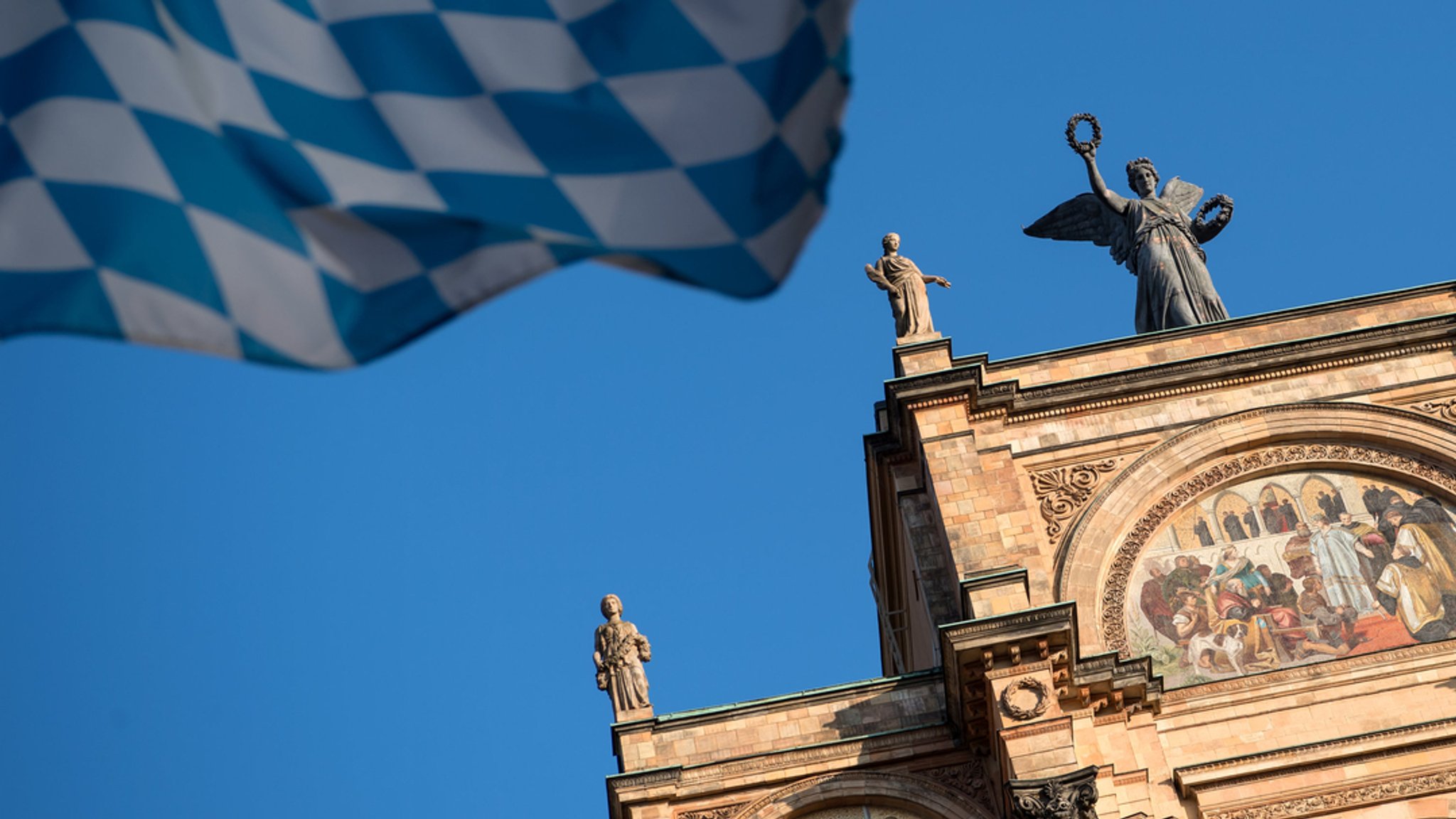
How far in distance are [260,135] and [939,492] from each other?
16.8 m

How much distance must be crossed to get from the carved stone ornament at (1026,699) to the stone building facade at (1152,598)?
0.9 inches

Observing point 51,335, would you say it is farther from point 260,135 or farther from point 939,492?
point 939,492

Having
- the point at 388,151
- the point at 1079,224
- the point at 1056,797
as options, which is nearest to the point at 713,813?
the point at 1056,797

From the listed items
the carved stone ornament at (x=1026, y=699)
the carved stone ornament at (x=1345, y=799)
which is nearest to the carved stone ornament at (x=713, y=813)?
the carved stone ornament at (x=1026, y=699)

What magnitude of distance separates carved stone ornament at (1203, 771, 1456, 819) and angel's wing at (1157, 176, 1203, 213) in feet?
32.8

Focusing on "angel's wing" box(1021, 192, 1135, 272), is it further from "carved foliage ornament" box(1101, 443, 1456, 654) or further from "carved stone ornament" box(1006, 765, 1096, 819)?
"carved stone ornament" box(1006, 765, 1096, 819)

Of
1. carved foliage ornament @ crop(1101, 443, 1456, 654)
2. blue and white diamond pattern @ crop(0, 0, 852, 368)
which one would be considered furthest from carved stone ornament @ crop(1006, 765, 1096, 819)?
blue and white diamond pattern @ crop(0, 0, 852, 368)

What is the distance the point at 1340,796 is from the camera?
19.8 meters

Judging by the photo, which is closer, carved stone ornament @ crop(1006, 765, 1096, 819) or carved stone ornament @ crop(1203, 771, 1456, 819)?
carved stone ornament @ crop(1006, 765, 1096, 819)

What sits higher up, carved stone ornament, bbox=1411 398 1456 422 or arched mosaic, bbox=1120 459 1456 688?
carved stone ornament, bbox=1411 398 1456 422

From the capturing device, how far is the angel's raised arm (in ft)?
91.2

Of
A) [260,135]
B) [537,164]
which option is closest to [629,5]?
[537,164]

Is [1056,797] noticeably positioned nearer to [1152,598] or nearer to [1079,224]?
[1152,598]

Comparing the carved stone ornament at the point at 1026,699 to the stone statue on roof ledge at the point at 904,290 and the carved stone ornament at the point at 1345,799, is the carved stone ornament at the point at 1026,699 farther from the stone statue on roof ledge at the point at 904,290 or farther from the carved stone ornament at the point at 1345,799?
the stone statue on roof ledge at the point at 904,290
